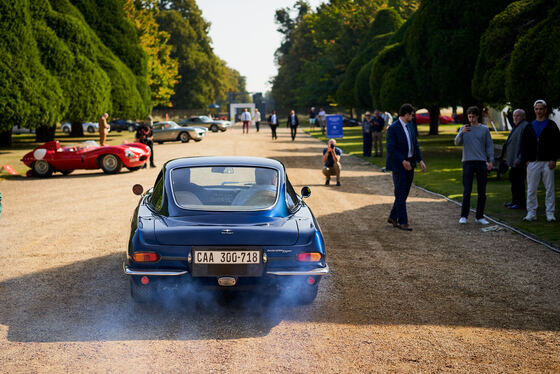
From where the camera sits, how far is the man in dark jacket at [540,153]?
10.7 meters

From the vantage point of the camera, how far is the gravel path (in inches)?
186

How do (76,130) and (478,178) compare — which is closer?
(478,178)

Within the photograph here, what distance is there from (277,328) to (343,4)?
70.1 m

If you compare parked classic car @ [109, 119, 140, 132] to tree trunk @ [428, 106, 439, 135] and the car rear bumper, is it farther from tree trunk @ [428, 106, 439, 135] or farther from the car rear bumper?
the car rear bumper

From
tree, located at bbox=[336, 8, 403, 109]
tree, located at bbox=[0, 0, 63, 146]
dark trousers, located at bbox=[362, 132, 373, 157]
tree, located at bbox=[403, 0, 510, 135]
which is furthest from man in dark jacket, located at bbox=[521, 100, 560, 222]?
tree, located at bbox=[336, 8, 403, 109]

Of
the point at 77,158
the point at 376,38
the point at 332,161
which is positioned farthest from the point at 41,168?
the point at 376,38

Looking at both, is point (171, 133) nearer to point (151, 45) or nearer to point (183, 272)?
point (151, 45)

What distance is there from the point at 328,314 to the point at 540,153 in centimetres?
653

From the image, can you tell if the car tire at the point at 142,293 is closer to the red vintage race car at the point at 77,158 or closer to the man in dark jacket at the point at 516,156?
the man in dark jacket at the point at 516,156

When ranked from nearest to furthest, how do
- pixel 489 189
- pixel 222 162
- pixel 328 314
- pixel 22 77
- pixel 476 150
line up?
pixel 328 314
pixel 222 162
pixel 476 150
pixel 489 189
pixel 22 77

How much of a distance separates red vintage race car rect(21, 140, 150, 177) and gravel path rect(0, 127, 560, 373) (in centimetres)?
1082

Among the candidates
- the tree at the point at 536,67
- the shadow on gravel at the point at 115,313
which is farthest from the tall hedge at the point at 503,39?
the shadow on gravel at the point at 115,313

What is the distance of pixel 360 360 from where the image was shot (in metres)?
4.72

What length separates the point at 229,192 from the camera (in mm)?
6867
